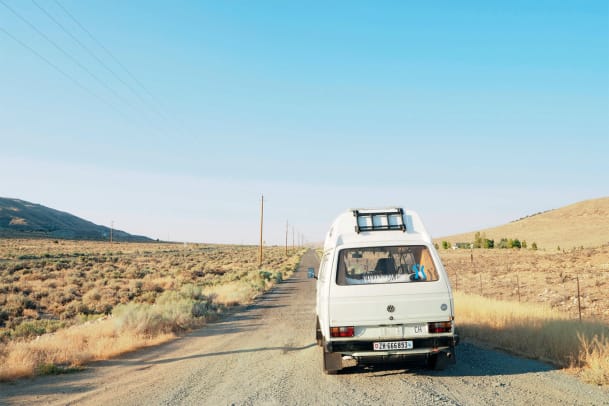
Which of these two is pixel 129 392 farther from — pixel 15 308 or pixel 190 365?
pixel 15 308

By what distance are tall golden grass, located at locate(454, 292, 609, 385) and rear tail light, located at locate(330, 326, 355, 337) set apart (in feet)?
11.5

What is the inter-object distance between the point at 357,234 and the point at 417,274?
1.17 metres

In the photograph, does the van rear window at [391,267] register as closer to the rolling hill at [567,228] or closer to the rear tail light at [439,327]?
the rear tail light at [439,327]

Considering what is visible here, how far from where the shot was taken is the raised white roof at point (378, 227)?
7844 mm

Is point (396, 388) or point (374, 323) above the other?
point (374, 323)

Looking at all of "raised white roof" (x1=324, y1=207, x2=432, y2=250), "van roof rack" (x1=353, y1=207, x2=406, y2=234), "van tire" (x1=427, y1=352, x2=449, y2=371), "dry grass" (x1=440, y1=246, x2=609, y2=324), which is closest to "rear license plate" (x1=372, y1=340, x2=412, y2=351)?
"van tire" (x1=427, y1=352, x2=449, y2=371)

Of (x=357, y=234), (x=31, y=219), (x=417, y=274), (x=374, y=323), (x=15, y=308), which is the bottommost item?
(x=15, y=308)

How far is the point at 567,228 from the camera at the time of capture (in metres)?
108

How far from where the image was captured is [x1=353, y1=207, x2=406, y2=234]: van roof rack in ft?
26.9

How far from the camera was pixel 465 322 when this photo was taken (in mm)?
12781

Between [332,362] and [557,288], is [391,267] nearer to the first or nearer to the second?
[332,362]

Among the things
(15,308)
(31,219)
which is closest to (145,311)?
(15,308)

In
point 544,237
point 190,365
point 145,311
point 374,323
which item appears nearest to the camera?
point 374,323

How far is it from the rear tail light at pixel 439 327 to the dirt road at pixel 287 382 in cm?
78
